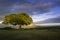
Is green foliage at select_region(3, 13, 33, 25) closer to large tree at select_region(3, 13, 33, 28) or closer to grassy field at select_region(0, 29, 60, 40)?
large tree at select_region(3, 13, 33, 28)

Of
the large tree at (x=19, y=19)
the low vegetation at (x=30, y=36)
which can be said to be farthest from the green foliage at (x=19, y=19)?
the low vegetation at (x=30, y=36)

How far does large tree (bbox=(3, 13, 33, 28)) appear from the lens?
140 ft

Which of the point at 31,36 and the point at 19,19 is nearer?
the point at 31,36

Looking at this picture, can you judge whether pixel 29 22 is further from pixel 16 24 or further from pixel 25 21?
pixel 16 24

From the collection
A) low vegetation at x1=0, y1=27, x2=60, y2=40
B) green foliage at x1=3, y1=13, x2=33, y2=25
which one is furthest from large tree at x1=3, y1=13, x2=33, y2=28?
low vegetation at x1=0, y1=27, x2=60, y2=40

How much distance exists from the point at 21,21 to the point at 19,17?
141cm

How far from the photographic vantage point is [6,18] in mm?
44719

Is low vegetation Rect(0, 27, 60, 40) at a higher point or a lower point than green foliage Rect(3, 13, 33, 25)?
lower

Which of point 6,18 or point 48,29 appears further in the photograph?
point 6,18

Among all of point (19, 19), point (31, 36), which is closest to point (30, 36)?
point (31, 36)

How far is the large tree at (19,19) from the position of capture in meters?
42.7

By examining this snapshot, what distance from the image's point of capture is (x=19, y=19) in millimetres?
43125

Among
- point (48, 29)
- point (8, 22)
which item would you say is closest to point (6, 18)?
point (8, 22)

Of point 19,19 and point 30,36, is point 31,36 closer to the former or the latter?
point 30,36
